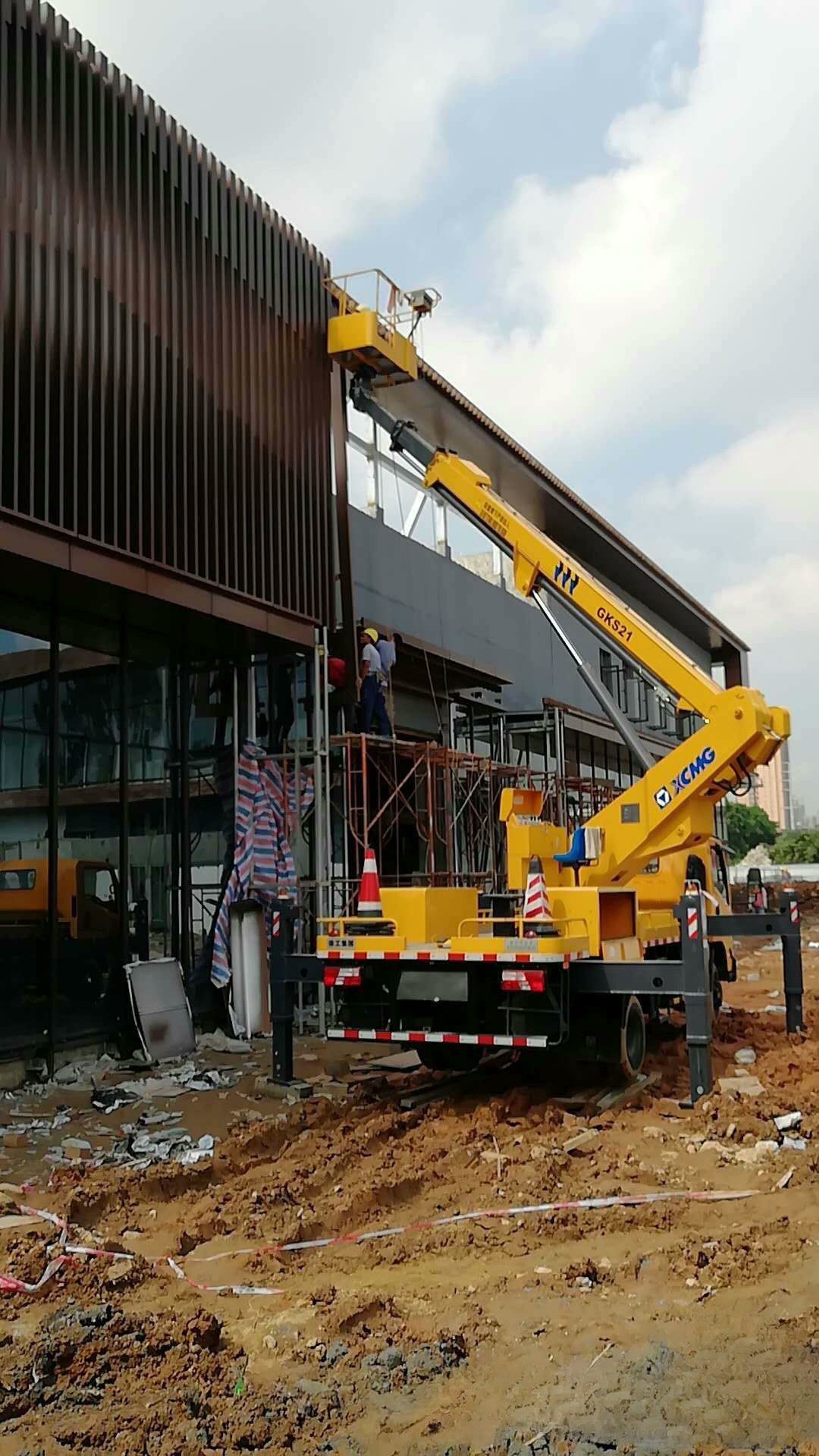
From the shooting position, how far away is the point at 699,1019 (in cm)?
886

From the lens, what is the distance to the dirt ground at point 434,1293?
405cm

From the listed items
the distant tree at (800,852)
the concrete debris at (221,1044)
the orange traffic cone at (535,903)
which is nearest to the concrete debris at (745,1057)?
the orange traffic cone at (535,903)

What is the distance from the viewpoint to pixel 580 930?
9.50 m

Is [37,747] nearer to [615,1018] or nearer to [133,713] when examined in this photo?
[133,713]

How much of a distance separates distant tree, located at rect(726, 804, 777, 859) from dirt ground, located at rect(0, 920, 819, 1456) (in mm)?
113512

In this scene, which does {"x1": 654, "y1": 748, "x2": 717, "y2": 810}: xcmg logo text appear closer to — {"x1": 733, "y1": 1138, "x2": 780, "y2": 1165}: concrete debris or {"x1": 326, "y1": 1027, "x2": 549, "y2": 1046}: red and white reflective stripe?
{"x1": 326, "y1": 1027, "x2": 549, "y2": 1046}: red and white reflective stripe

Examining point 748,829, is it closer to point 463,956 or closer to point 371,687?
point 371,687

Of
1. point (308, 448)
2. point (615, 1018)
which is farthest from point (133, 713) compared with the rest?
point (615, 1018)

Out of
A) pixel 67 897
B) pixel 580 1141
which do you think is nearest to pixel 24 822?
pixel 67 897

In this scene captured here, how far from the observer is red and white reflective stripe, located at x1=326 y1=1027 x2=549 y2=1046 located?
8.94 metres

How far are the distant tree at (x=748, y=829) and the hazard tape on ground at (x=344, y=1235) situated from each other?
114m

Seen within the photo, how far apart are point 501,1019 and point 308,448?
8439 millimetres

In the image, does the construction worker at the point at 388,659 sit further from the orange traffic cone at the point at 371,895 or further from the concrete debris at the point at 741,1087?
the concrete debris at the point at 741,1087

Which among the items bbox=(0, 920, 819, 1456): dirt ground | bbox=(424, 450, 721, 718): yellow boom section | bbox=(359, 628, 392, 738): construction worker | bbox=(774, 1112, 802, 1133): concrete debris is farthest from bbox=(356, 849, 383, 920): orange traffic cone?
bbox=(359, 628, 392, 738): construction worker
